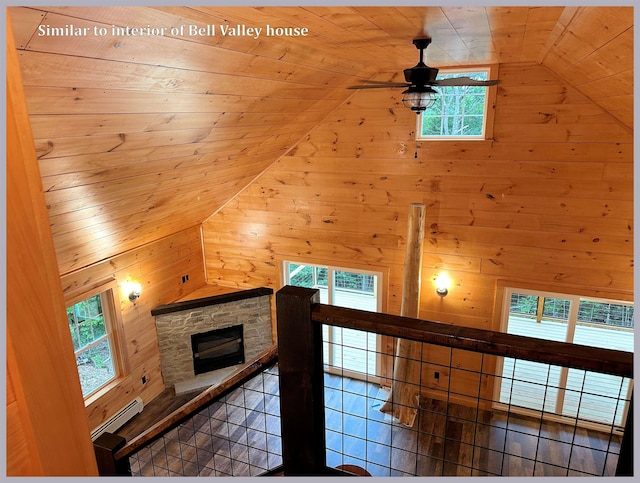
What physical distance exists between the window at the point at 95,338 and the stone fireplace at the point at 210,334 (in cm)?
64

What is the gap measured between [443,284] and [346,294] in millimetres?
1367

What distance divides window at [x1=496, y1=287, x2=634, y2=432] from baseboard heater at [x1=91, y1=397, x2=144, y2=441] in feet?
14.7

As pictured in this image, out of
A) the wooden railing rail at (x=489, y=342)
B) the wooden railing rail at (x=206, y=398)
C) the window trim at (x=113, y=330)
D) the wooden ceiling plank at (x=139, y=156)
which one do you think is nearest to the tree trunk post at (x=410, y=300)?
the wooden ceiling plank at (x=139, y=156)

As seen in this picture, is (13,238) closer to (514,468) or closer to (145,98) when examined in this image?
(145,98)

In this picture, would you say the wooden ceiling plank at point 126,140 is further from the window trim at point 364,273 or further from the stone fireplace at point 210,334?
the stone fireplace at point 210,334

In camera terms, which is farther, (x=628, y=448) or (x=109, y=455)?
(x=109, y=455)

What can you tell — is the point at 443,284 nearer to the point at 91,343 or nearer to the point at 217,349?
the point at 217,349

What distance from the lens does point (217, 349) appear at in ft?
20.3

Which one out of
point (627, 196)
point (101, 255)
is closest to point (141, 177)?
point (101, 255)

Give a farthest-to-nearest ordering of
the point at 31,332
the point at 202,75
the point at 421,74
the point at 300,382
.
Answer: the point at 421,74, the point at 202,75, the point at 300,382, the point at 31,332

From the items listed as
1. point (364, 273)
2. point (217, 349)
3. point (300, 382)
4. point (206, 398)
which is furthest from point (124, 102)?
point (217, 349)

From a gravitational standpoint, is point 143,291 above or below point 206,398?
below

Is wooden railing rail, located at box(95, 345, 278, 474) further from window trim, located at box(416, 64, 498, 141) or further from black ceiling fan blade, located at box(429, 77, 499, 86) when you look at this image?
window trim, located at box(416, 64, 498, 141)

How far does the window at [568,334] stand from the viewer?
5047 mm
